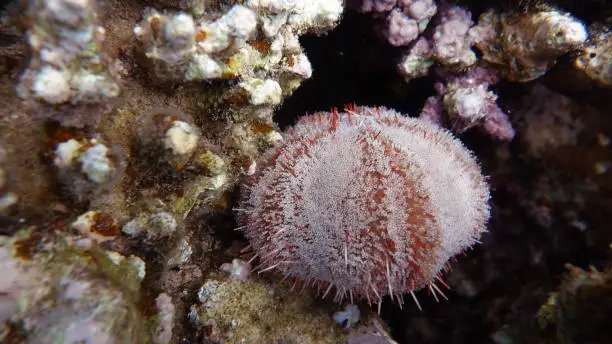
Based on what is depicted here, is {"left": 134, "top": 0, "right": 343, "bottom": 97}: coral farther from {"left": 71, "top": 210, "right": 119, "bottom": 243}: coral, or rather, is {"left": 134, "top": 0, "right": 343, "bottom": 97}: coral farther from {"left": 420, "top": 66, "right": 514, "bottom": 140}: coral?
{"left": 420, "top": 66, "right": 514, "bottom": 140}: coral

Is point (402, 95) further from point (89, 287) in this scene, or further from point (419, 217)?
point (89, 287)

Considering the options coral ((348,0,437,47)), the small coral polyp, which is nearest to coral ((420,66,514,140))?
coral ((348,0,437,47))

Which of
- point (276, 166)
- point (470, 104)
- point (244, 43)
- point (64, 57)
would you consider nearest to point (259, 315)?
point (276, 166)

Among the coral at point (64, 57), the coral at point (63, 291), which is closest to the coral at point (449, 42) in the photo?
the coral at point (64, 57)

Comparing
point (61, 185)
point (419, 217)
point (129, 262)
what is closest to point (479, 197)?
point (419, 217)

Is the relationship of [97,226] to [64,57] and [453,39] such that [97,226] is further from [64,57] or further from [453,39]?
[453,39]

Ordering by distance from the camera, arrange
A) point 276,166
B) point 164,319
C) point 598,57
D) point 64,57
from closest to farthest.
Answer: point 64,57
point 164,319
point 276,166
point 598,57
